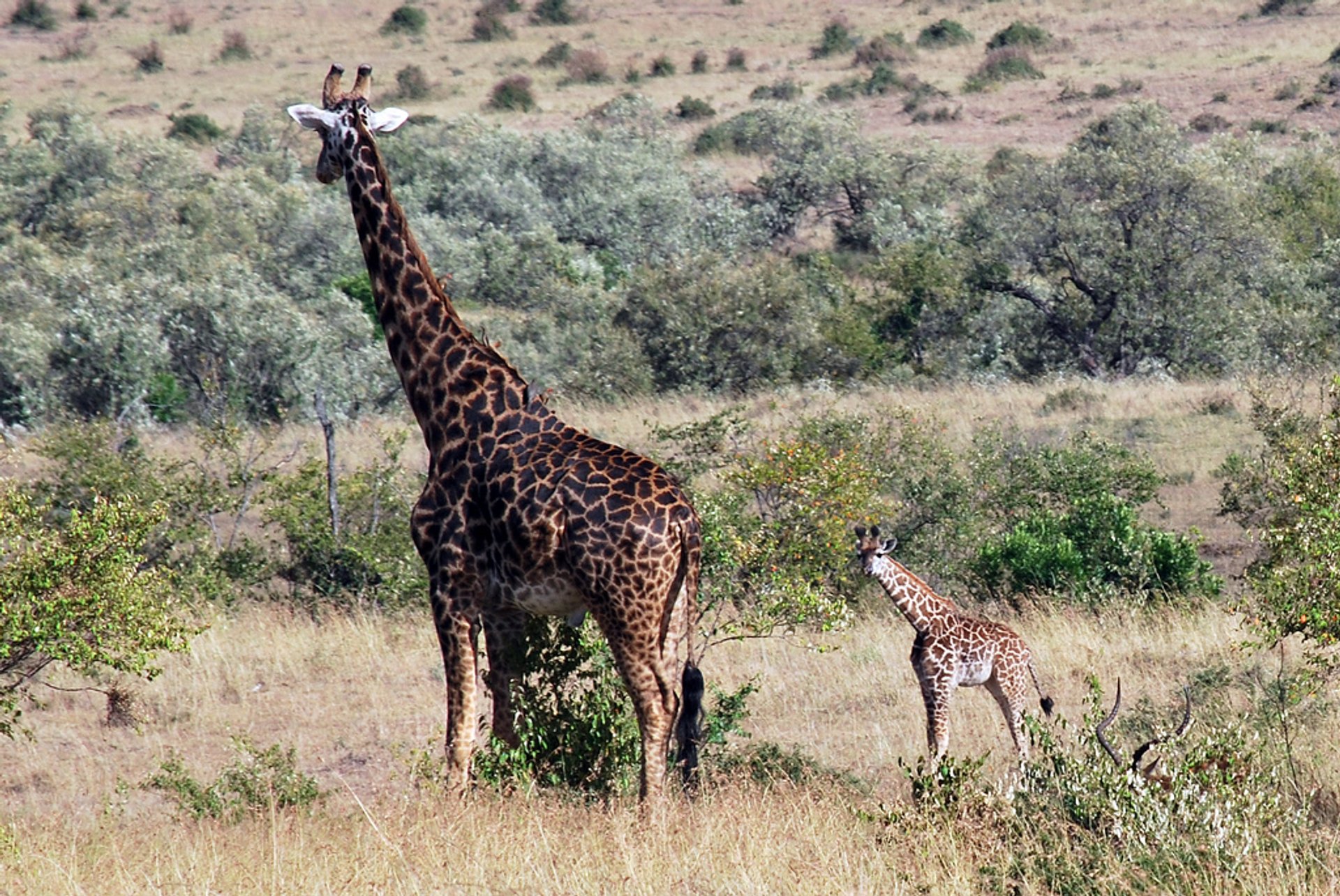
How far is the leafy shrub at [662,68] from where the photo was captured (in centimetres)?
5641

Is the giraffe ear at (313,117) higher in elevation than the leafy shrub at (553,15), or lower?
higher

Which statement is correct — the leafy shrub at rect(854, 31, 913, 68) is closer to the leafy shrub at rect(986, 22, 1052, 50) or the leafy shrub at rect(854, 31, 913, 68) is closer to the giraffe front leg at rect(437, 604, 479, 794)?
the leafy shrub at rect(986, 22, 1052, 50)

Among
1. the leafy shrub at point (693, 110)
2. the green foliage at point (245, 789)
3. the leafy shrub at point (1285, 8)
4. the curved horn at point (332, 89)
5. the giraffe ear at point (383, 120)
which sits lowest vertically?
the leafy shrub at point (693, 110)

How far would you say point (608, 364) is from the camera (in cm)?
2289

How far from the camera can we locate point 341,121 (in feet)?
26.5

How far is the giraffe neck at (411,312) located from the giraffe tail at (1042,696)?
2681 millimetres

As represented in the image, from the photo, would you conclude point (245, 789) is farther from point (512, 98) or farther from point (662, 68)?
point (662, 68)

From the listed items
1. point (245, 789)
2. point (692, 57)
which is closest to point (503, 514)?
point (245, 789)

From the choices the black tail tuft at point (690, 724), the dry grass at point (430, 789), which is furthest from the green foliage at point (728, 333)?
the black tail tuft at point (690, 724)

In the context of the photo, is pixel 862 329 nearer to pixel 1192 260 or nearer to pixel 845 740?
pixel 1192 260

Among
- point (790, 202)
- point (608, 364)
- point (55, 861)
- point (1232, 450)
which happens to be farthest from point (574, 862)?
point (790, 202)

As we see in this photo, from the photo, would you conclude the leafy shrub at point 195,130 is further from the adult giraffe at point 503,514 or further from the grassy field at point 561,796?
the adult giraffe at point 503,514

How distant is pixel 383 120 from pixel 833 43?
53057 mm

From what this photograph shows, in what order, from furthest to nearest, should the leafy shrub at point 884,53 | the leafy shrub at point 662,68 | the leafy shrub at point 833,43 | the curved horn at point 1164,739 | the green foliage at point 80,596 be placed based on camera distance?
the leafy shrub at point 833,43
the leafy shrub at point 662,68
the leafy shrub at point 884,53
the green foliage at point 80,596
the curved horn at point 1164,739
